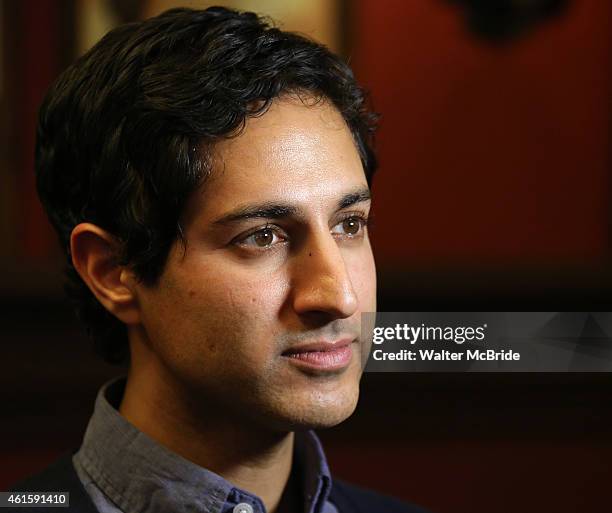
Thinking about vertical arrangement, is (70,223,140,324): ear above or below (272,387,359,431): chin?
above

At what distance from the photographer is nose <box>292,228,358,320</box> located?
3.44 ft

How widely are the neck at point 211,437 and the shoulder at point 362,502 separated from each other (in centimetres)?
18

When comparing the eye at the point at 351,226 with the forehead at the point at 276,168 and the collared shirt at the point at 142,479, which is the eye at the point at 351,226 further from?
the collared shirt at the point at 142,479

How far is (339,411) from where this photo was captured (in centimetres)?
109

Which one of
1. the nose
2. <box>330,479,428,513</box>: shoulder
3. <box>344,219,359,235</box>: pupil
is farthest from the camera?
<box>330,479,428,513</box>: shoulder

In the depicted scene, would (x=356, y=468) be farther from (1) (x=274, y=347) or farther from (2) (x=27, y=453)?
(1) (x=274, y=347)

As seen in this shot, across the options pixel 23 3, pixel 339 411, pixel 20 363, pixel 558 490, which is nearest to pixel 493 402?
pixel 558 490

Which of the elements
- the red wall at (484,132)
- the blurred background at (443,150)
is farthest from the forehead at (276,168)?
the red wall at (484,132)

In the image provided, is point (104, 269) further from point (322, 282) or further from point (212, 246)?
point (322, 282)

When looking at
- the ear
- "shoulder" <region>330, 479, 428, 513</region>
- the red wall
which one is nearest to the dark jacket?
"shoulder" <region>330, 479, 428, 513</region>

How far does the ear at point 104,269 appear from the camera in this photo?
3.89ft

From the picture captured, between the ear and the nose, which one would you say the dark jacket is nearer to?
the ear

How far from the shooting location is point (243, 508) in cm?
114

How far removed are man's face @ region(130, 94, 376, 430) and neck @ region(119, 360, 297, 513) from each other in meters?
0.05
